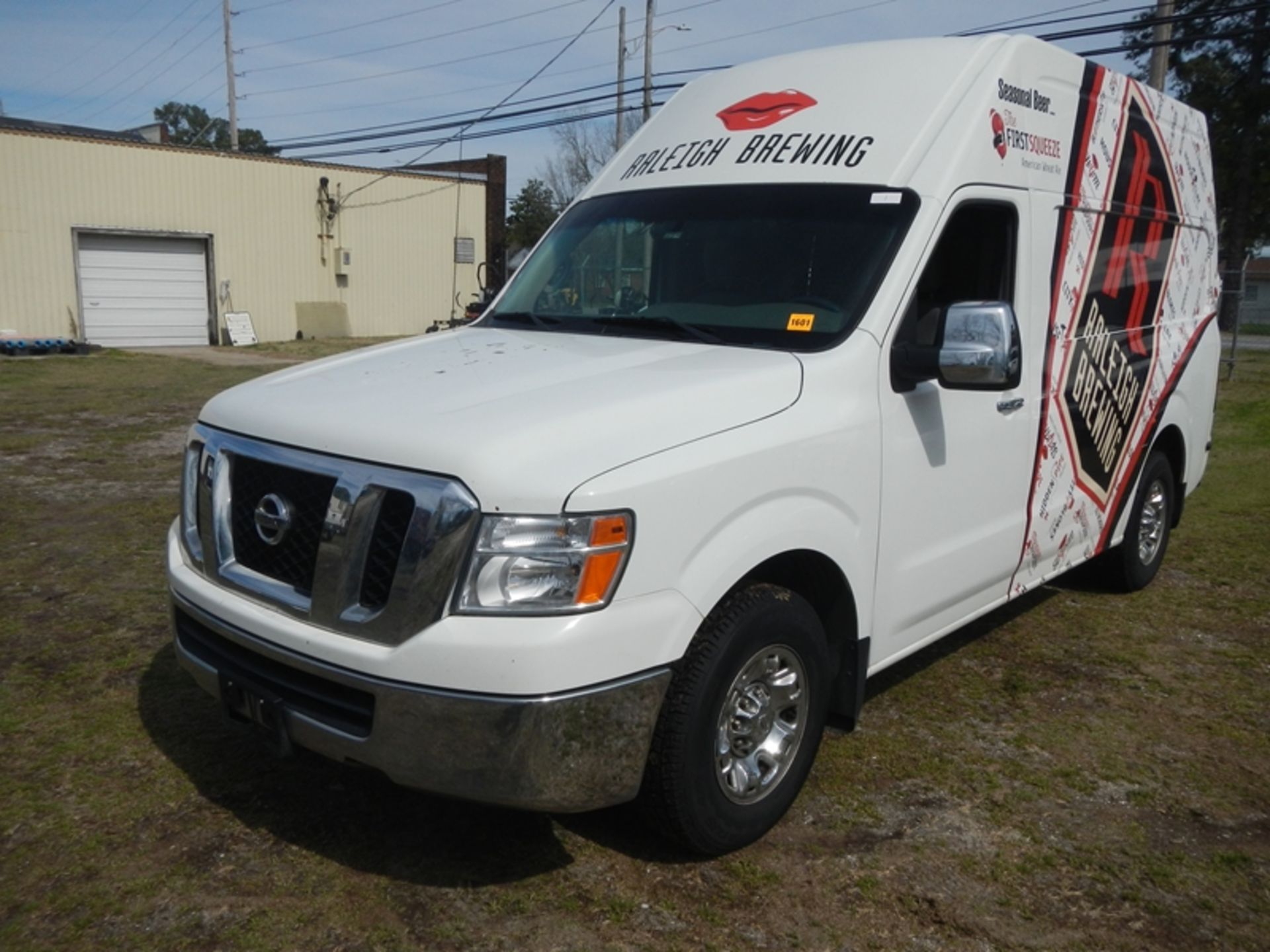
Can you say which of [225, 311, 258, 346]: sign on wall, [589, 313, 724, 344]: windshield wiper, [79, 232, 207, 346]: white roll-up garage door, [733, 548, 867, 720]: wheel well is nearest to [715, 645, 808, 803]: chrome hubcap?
[733, 548, 867, 720]: wheel well

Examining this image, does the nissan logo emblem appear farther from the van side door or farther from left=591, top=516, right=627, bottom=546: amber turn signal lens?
the van side door

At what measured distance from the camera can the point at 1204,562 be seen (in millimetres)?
7156

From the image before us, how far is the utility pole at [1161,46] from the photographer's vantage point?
50.7 ft

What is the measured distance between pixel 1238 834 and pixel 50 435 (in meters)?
10.9

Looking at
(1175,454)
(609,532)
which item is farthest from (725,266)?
(1175,454)

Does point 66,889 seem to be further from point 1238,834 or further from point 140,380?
point 140,380

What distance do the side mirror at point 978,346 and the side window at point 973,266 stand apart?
0.59m

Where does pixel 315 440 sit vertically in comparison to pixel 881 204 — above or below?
below

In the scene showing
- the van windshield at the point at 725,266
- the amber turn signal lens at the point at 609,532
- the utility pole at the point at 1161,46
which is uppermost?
the utility pole at the point at 1161,46

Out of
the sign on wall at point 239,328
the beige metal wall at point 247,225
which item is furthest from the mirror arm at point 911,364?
the sign on wall at point 239,328

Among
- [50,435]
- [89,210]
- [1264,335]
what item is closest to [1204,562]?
[50,435]

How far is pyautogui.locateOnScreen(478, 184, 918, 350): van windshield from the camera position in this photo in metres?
3.91

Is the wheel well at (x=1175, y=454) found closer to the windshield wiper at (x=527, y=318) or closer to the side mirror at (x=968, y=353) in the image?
the side mirror at (x=968, y=353)

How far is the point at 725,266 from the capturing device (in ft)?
13.9
